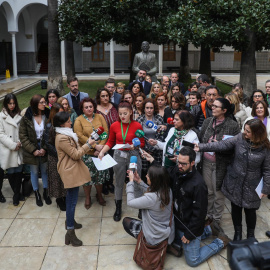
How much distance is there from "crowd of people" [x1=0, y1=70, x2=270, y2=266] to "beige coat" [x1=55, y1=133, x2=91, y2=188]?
0.01 metres

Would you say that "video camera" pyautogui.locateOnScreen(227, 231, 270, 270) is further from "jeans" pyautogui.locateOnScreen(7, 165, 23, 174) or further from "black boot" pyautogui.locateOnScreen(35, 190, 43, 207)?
"jeans" pyautogui.locateOnScreen(7, 165, 23, 174)

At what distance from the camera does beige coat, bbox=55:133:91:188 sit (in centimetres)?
443

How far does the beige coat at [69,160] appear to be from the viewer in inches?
174

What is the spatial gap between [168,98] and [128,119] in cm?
210

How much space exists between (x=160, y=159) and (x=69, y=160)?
1.73 meters

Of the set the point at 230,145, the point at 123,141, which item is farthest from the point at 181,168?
the point at 123,141

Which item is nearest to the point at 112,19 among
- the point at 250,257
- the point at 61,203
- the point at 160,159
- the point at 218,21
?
the point at 218,21

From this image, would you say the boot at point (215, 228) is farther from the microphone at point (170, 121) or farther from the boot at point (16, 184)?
the boot at point (16, 184)

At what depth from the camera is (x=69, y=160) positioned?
4562 mm

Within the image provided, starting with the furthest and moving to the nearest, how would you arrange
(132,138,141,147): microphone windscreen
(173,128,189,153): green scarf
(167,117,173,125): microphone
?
1. (167,117,173,125): microphone
2. (173,128,189,153): green scarf
3. (132,138,141,147): microphone windscreen

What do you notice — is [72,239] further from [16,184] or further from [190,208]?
[16,184]

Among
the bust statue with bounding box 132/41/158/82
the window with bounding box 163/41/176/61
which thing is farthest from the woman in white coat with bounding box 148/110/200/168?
the window with bounding box 163/41/176/61

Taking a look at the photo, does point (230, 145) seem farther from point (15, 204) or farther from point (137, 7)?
point (137, 7)

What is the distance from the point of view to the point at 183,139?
491 centimetres
